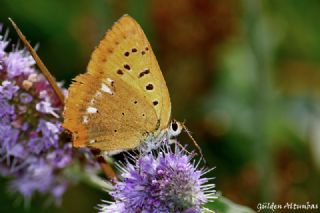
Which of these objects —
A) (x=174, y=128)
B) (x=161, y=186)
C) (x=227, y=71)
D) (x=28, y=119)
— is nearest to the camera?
(x=161, y=186)

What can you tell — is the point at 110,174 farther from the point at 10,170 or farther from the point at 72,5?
the point at 72,5

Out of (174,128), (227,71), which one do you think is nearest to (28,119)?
(174,128)

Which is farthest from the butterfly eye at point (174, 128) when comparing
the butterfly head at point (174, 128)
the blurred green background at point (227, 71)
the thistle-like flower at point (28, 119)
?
the blurred green background at point (227, 71)

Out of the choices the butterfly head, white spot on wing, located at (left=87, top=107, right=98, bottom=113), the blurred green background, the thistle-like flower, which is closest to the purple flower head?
the butterfly head

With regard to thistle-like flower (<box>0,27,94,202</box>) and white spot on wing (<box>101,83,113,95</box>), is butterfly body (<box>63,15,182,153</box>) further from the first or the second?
thistle-like flower (<box>0,27,94,202</box>)

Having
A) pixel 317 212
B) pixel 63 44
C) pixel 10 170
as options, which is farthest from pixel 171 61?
pixel 10 170

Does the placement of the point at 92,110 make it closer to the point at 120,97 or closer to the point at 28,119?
the point at 120,97
